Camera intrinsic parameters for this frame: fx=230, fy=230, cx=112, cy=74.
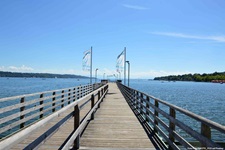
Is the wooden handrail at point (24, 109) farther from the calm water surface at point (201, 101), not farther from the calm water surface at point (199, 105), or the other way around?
the calm water surface at point (201, 101)

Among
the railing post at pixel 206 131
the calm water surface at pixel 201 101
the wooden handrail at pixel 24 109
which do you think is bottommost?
the calm water surface at pixel 201 101

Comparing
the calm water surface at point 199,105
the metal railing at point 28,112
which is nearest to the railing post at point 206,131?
the metal railing at point 28,112

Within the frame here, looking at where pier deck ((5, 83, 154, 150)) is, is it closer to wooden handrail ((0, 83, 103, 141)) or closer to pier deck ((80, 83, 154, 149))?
pier deck ((80, 83, 154, 149))

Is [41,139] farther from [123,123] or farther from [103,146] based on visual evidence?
[123,123]

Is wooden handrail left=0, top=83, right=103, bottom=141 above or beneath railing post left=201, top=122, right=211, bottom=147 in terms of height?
beneath

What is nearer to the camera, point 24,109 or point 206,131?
point 206,131

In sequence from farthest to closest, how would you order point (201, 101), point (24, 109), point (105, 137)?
point (201, 101) → point (24, 109) → point (105, 137)

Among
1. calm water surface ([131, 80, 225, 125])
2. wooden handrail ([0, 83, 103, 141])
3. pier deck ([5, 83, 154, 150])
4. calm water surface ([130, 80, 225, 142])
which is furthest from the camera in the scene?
calm water surface ([131, 80, 225, 125])

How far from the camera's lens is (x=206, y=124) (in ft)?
10.9

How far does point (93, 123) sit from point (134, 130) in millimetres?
1805

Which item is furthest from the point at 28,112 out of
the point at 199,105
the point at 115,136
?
the point at 199,105

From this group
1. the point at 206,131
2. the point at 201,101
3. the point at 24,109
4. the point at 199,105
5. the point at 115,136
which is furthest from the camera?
the point at 201,101

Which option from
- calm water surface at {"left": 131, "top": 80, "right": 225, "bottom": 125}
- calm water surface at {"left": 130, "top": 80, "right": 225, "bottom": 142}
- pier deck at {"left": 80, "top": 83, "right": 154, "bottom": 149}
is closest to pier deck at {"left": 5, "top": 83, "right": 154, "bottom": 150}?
pier deck at {"left": 80, "top": 83, "right": 154, "bottom": 149}

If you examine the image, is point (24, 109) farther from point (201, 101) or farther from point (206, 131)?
point (201, 101)
